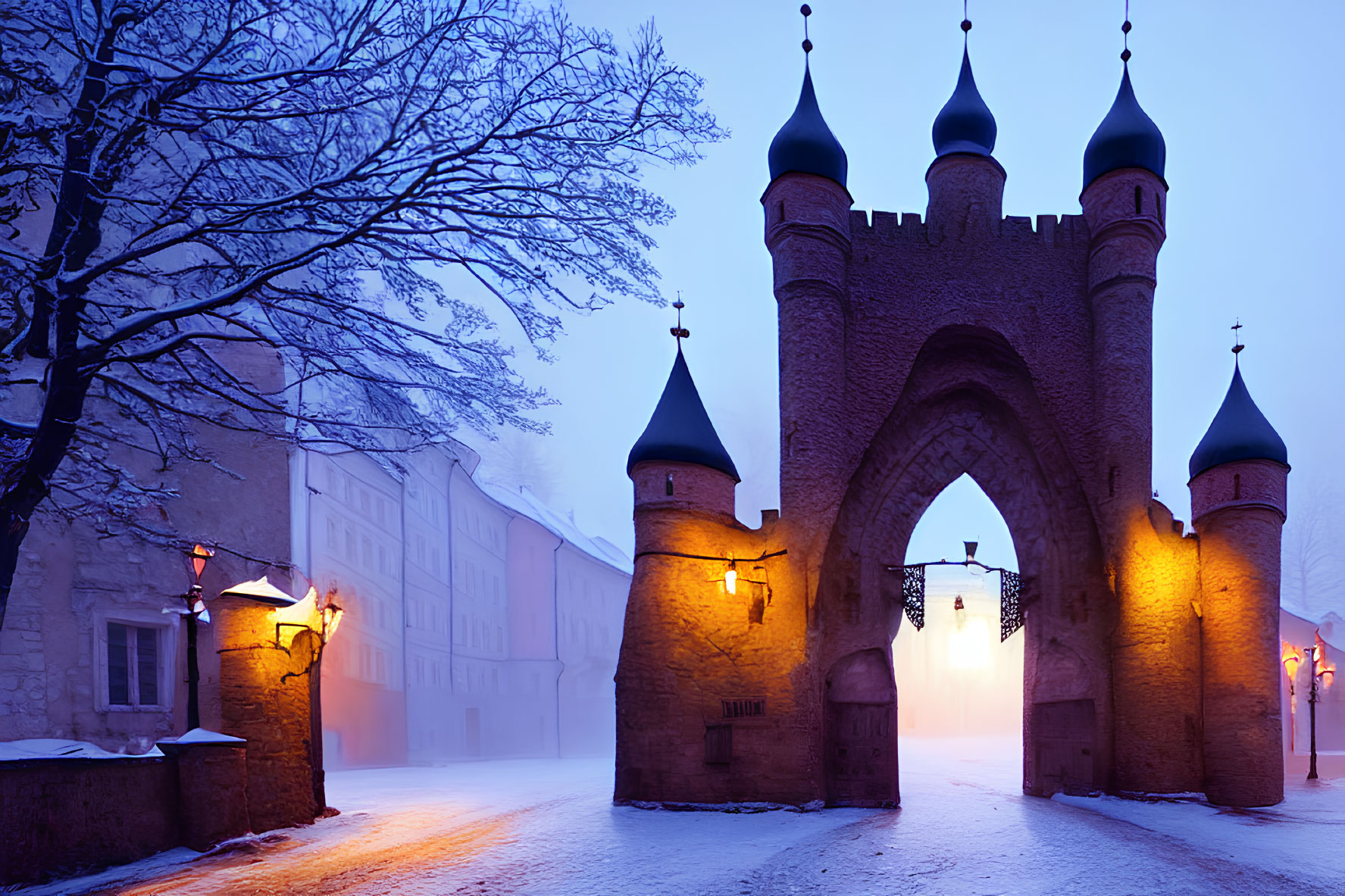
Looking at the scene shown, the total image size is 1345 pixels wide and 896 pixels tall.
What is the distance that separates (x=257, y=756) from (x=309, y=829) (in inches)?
65.6

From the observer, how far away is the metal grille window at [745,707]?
56.6 feet

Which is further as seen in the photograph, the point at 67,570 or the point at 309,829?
the point at 67,570

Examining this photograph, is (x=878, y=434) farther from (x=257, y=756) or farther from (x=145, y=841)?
(x=145, y=841)

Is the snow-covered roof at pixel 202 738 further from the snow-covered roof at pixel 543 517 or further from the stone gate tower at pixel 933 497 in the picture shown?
the snow-covered roof at pixel 543 517

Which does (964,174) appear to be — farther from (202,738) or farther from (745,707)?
(202,738)

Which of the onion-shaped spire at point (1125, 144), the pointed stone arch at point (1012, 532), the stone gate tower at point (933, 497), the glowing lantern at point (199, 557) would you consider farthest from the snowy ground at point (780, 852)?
A: the onion-shaped spire at point (1125, 144)

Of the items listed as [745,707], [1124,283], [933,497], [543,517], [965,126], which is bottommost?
[745,707]

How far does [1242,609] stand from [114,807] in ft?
61.6

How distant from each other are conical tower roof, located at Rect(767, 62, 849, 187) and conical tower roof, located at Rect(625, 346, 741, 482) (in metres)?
4.92

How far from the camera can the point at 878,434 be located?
19.8m

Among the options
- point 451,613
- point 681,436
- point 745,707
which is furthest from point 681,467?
point 451,613

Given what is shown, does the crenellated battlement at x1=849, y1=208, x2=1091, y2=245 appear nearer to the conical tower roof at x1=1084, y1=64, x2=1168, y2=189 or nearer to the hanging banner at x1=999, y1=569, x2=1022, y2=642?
the conical tower roof at x1=1084, y1=64, x2=1168, y2=189

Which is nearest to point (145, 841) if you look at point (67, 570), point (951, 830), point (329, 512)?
point (67, 570)

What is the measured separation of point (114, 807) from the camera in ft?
34.9
